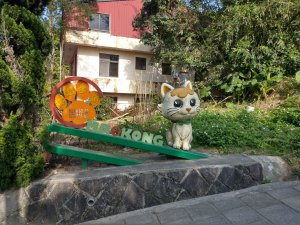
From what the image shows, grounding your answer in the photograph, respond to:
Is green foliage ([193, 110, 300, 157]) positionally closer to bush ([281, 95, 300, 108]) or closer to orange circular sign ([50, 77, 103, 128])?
bush ([281, 95, 300, 108])

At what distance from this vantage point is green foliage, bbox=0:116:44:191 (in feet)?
11.5

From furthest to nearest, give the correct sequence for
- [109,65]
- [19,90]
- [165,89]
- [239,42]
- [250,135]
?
[109,65] < [239,42] < [250,135] < [165,89] < [19,90]

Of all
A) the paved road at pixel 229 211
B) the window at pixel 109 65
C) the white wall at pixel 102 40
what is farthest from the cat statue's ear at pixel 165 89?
the window at pixel 109 65

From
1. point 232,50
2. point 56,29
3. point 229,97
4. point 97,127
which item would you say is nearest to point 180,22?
point 232,50

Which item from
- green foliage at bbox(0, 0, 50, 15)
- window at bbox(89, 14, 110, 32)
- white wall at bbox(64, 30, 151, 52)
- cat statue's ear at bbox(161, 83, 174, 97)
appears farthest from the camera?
window at bbox(89, 14, 110, 32)

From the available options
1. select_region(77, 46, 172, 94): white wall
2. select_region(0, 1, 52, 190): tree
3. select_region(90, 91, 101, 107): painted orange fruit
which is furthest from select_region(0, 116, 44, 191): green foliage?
select_region(77, 46, 172, 94): white wall

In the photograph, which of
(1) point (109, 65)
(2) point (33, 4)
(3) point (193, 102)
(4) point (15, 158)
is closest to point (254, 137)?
(3) point (193, 102)

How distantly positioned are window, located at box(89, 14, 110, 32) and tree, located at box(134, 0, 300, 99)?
5.51m

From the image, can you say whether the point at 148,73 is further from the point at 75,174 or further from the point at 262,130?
the point at 75,174

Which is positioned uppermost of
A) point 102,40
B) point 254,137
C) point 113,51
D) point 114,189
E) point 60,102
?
point 102,40

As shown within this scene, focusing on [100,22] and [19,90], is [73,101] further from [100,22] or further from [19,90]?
[100,22]

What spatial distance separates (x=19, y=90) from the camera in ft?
12.2

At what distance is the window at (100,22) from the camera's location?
17484 millimetres

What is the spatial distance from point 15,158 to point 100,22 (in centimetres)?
1576
